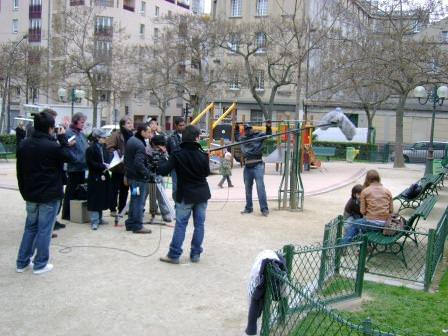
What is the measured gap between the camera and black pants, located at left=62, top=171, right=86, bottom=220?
8.71 meters

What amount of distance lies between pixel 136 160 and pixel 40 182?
7.08ft

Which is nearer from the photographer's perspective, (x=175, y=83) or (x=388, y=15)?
(x=388, y=15)

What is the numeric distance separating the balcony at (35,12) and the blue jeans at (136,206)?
5497cm

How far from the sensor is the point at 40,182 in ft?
19.0

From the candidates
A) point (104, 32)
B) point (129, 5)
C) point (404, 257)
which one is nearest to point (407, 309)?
point (404, 257)

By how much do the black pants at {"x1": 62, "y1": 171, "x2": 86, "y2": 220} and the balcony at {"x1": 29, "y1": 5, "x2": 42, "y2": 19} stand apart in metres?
53.9

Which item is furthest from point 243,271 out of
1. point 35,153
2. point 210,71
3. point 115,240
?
point 210,71

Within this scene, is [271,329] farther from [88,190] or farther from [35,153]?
[88,190]

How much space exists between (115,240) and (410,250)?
431 centimetres

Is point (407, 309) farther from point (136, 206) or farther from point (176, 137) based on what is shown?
point (176, 137)

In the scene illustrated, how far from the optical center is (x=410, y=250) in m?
7.82

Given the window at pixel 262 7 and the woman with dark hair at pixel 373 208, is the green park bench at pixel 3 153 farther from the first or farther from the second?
the window at pixel 262 7

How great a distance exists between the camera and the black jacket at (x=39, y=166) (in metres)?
5.78

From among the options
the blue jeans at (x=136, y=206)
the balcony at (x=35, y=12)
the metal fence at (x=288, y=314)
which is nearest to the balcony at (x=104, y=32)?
the balcony at (x=35, y=12)
